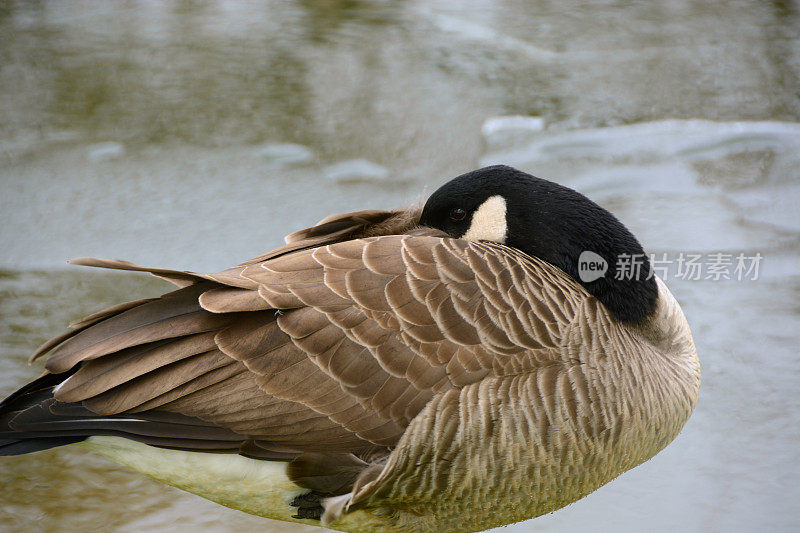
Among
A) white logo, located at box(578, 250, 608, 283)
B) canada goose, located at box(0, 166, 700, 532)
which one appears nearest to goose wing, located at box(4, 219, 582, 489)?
canada goose, located at box(0, 166, 700, 532)

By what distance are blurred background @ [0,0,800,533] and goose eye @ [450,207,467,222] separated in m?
0.28

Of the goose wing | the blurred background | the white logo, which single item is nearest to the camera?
the goose wing

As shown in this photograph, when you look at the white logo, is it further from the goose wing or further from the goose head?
the goose wing

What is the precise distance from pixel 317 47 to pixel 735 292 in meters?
3.81

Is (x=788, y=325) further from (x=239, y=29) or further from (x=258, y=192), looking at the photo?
(x=239, y=29)

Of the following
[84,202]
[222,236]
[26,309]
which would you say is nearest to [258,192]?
[222,236]

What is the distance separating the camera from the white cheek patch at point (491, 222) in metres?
2.80

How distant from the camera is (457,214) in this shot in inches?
112

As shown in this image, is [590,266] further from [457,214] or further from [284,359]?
[284,359]

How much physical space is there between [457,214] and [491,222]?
0.13 m

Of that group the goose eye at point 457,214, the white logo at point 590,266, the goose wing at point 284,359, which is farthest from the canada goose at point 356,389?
the goose eye at point 457,214

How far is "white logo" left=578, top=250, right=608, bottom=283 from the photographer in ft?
8.89

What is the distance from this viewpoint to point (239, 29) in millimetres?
6645

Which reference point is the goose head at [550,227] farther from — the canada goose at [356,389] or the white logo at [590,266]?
the canada goose at [356,389]
